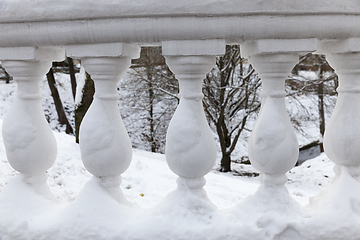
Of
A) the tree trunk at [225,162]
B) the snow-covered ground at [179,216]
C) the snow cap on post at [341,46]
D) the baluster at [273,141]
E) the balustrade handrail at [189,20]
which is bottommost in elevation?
the tree trunk at [225,162]

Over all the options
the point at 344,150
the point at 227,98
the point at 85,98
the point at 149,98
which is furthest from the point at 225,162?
the point at 344,150

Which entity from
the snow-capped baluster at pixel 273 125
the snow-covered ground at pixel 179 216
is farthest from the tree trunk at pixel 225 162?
the snow-capped baluster at pixel 273 125

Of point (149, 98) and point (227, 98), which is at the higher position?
point (227, 98)

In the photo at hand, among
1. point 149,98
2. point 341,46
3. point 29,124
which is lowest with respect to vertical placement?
point 149,98

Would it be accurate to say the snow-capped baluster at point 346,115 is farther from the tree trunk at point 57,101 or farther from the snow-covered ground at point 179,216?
the tree trunk at point 57,101

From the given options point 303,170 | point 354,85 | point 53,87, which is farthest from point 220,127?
point 354,85

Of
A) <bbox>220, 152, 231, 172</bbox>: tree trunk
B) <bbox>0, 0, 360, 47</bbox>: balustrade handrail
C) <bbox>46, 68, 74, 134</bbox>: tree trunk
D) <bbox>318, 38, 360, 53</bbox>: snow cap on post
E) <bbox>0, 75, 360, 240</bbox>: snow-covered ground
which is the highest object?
<bbox>0, 0, 360, 47</bbox>: balustrade handrail

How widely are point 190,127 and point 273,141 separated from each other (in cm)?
29

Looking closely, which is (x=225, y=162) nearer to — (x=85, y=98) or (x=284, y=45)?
(x=85, y=98)

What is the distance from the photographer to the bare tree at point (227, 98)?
30.0ft

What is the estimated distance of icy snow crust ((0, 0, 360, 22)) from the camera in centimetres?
92

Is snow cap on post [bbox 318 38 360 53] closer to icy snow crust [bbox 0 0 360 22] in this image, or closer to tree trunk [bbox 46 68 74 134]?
icy snow crust [bbox 0 0 360 22]

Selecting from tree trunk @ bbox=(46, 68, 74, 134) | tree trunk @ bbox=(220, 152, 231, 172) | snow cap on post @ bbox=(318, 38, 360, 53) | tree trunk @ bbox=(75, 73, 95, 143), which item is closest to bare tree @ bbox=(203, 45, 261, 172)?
tree trunk @ bbox=(220, 152, 231, 172)

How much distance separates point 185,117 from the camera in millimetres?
1044
